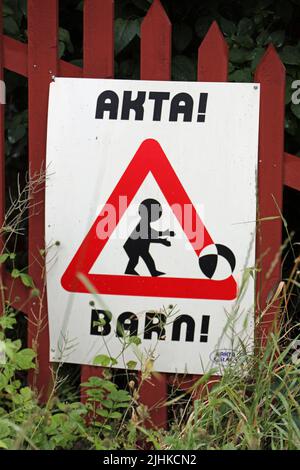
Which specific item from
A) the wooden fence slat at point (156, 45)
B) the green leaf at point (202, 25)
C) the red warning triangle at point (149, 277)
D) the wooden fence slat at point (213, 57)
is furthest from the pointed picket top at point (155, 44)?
the green leaf at point (202, 25)

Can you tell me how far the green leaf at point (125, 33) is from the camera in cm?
292

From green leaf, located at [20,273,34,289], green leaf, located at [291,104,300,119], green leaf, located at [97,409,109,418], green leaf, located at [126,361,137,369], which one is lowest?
green leaf, located at [97,409,109,418]

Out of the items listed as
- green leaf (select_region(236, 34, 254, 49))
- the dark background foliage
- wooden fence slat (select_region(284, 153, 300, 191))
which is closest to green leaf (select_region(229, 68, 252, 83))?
the dark background foliage

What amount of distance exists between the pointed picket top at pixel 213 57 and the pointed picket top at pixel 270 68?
111mm

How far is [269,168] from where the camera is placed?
8.74 feet

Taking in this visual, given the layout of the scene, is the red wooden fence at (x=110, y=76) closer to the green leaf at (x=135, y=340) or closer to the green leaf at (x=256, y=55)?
the green leaf at (x=135, y=340)

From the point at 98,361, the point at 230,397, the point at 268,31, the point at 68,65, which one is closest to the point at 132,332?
the point at 98,361

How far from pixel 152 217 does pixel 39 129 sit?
20.2 inches

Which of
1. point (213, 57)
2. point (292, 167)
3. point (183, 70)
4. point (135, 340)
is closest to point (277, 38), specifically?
point (183, 70)

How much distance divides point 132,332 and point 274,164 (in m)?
0.73

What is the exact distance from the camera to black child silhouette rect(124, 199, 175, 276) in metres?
2.71

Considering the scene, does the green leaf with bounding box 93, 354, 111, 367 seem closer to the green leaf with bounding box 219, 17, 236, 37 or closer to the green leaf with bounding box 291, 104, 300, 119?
the green leaf with bounding box 291, 104, 300, 119

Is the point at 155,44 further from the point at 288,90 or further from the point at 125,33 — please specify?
the point at 288,90

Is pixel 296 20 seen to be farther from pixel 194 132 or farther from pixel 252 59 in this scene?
pixel 194 132
